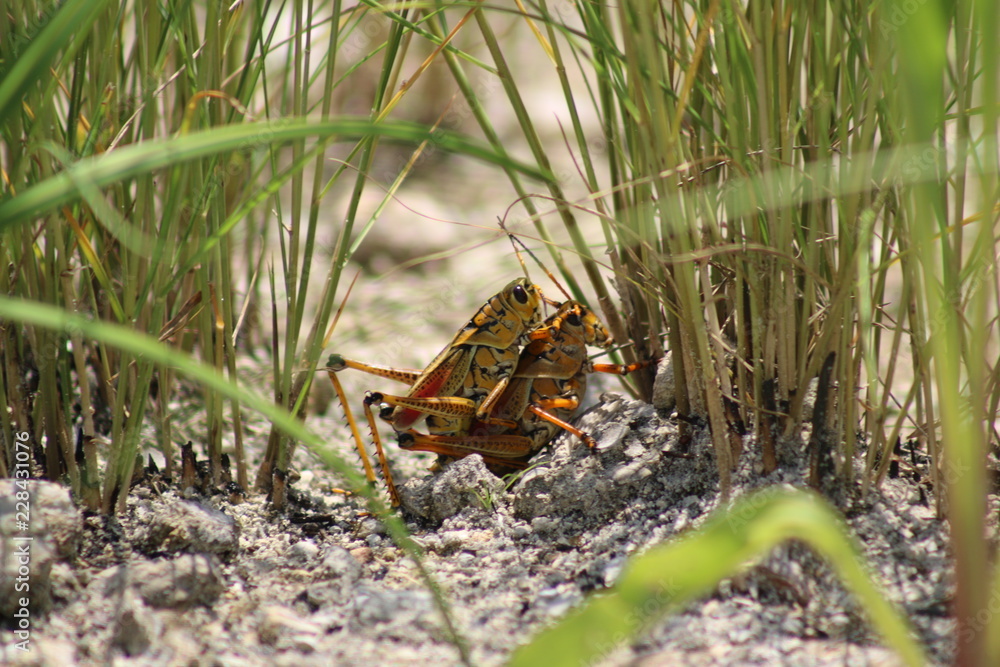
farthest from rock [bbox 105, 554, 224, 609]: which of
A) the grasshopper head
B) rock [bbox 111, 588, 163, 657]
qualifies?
the grasshopper head

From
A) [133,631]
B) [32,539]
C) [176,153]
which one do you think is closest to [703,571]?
[176,153]

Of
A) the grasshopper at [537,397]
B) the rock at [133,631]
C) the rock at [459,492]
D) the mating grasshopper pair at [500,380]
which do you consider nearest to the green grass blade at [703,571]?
the rock at [133,631]

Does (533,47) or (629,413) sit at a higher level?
(533,47)

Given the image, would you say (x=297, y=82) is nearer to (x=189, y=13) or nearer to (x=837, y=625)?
(x=189, y=13)

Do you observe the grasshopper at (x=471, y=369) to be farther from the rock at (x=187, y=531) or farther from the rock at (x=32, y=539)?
the rock at (x=32, y=539)

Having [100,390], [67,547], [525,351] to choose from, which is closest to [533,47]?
[525,351]

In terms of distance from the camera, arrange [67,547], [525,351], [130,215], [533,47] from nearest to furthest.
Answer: [67,547]
[130,215]
[525,351]
[533,47]

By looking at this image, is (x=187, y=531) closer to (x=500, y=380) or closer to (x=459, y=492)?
(x=459, y=492)

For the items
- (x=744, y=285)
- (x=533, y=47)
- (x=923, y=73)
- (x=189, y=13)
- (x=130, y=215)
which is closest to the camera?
(x=923, y=73)
